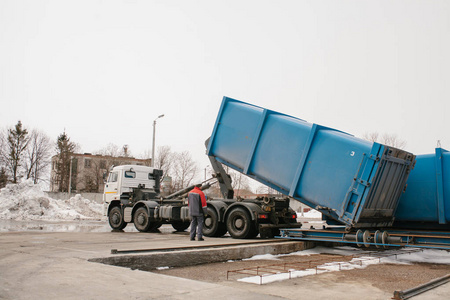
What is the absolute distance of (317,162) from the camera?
978cm

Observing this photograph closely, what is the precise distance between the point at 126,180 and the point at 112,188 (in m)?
0.82

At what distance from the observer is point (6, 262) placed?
6047 millimetres

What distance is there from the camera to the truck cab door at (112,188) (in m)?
16.9

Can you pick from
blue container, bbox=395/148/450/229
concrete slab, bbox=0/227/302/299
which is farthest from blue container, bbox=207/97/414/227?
concrete slab, bbox=0/227/302/299

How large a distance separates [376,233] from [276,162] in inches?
120

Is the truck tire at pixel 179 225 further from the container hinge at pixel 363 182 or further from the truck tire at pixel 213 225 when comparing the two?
the container hinge at pixel 363 182

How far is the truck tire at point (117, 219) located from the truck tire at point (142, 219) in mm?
1004

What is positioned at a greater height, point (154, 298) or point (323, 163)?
point (323, 163)

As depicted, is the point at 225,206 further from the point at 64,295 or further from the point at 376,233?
the point at 64,295

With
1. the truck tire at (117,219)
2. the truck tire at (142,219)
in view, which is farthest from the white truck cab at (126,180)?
the truck tire at (142,219)

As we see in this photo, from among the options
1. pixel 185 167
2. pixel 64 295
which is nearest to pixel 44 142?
pixel 185 167

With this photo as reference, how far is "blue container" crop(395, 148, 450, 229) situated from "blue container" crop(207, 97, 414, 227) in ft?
1.62

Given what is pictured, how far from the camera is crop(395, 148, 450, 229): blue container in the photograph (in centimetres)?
967

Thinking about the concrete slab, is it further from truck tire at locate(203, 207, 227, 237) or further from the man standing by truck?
truck tire at locate(203, 207, 227, 237)
